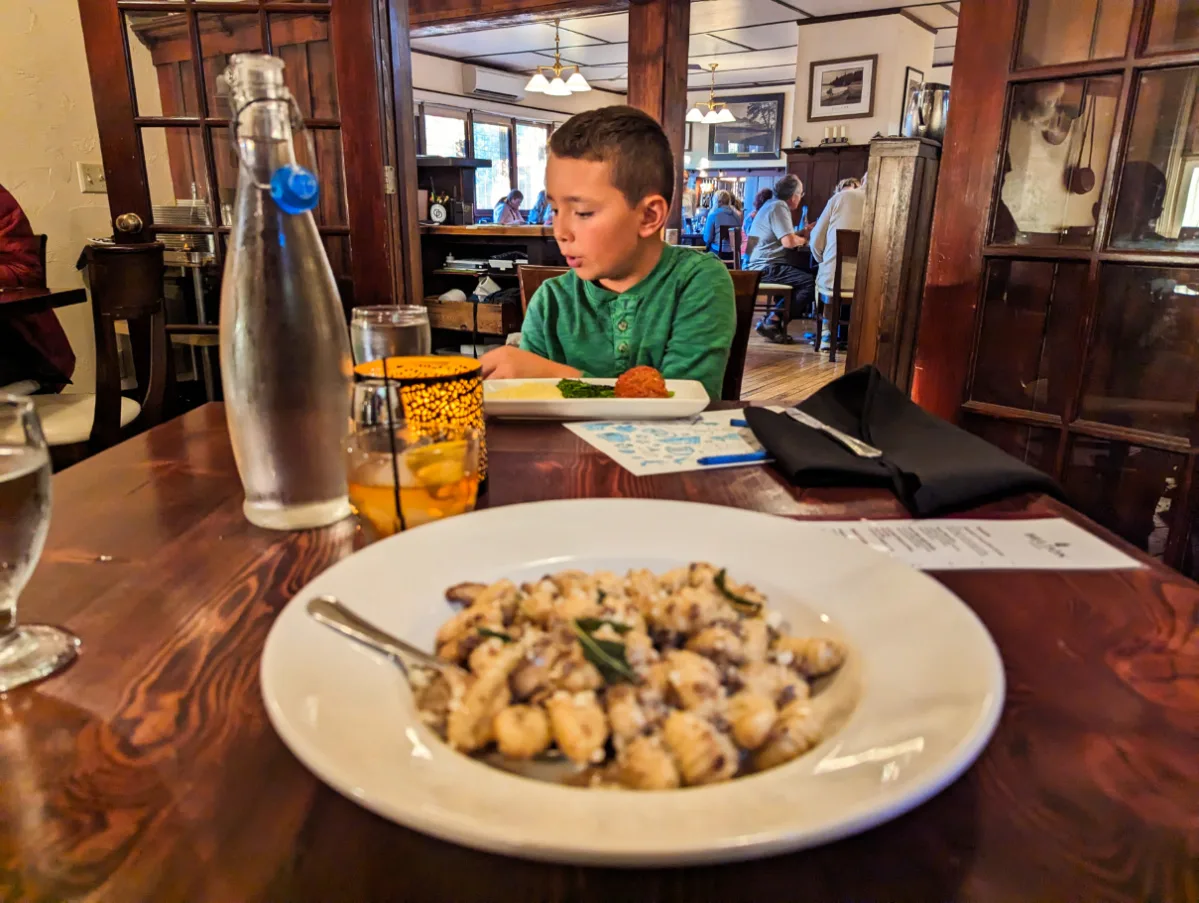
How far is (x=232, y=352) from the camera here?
674 millimetres

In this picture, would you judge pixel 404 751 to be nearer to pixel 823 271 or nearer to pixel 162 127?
pixel 162 127

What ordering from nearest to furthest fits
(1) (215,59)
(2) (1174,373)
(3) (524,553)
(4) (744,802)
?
(4) (744,802) → (3) (524,553) → (2) (1174,373) → (1) (215,59)

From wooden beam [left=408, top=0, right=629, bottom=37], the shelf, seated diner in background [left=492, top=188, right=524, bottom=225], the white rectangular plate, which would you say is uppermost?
wooden beam [left=408, top=0, right=629, bottom=37]

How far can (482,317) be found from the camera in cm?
362

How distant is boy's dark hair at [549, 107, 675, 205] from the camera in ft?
5.16

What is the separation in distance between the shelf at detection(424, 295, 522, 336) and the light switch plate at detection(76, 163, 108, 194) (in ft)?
5.05

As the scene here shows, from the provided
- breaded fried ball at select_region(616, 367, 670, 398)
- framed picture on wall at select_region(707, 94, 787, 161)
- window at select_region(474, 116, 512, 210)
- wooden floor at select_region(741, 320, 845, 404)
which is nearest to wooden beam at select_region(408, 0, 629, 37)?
wooden floor at select_region(741, 320, 845, 404)

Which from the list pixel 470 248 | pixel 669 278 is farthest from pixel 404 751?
pixel 470 248

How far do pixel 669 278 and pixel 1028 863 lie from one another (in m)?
1.46

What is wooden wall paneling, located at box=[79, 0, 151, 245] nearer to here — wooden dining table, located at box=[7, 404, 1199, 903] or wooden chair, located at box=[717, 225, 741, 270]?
wooden dining table, located at box=[7, 404, 1199, 903]

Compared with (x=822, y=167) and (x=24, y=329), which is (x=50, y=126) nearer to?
(x=24, y=329)

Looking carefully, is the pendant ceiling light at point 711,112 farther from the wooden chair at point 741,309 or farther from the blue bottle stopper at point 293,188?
the blue bottle stopper at point 293,188

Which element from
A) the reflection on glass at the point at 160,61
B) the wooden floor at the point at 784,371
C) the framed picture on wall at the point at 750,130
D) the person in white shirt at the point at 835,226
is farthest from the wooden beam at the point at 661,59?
the framed picture on wall at the point at 750,130

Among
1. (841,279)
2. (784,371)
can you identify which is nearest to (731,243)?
(841,279)
